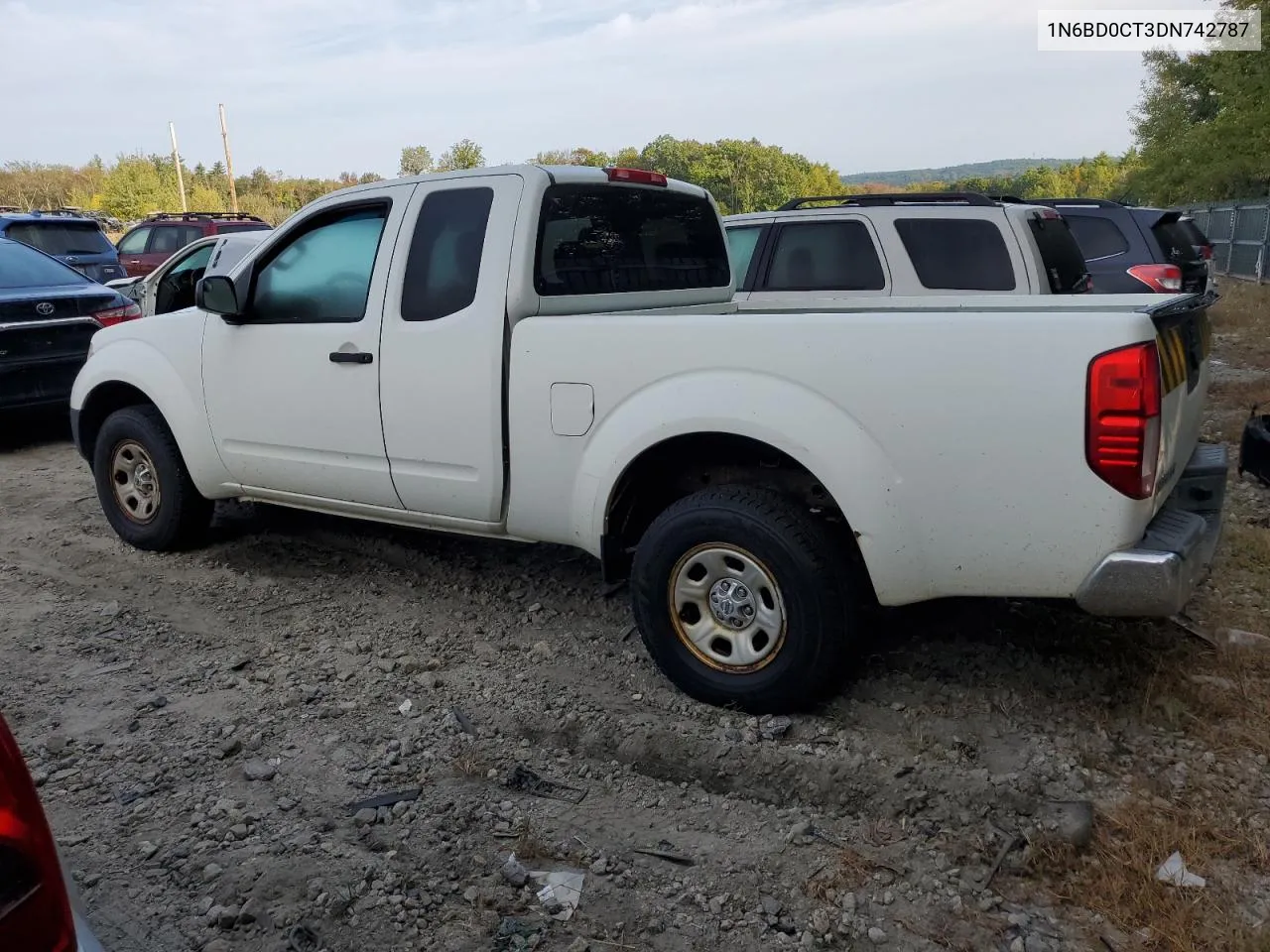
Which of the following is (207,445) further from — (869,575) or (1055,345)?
(1055,345)

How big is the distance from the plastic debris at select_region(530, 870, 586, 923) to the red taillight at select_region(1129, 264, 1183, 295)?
8.45 meters

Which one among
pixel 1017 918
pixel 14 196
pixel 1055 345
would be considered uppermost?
pixel 14 196

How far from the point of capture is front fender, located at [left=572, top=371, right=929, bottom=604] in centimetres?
309

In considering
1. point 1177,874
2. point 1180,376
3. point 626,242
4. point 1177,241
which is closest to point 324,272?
point 626,242

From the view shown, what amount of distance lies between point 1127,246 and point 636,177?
22.0 ft

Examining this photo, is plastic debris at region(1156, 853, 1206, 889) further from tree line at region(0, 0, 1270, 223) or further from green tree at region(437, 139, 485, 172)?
green tree at region(437, 139, 485, 172)

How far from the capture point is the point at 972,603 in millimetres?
4375

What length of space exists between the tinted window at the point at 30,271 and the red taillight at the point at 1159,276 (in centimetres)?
938

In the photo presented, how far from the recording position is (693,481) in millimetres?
3857

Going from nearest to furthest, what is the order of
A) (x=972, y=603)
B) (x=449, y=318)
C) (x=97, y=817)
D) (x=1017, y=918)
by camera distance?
1. (x=1017, y=918)
2. (x=97, y=817)
3. (x=449, y=318)
4. (x=972, y=603)

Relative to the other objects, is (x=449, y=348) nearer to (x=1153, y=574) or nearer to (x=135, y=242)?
(x=1153, y=574)

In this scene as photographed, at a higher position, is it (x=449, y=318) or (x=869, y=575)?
(x=449, y=318)

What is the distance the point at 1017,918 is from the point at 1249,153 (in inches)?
1423

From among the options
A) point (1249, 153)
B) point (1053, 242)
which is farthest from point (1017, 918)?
point (1249, 153)
